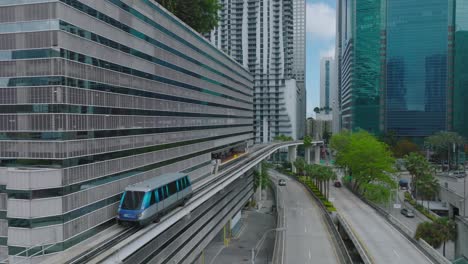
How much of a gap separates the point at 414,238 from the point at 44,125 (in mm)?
41904

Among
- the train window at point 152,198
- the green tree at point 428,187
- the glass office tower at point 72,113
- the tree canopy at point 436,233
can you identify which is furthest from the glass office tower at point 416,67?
the train window at point 152,198

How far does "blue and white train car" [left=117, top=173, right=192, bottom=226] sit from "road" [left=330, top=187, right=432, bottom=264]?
904 inches

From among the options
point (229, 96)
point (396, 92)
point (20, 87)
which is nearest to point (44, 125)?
point (20, 87)

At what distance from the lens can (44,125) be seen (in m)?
20.5

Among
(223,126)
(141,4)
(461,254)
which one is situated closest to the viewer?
(141,4)

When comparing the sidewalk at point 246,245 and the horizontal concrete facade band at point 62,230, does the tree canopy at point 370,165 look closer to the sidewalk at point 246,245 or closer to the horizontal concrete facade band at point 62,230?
the sidewalk at point 246,245

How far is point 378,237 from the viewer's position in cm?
4491

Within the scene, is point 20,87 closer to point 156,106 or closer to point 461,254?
point 156,106

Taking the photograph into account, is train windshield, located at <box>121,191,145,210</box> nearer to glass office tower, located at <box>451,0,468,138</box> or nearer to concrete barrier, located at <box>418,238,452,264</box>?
concrete barrier, located at <box>418,238,452,264</box>

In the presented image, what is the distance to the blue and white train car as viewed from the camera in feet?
77.8

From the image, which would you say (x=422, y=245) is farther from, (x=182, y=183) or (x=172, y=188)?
(x=172, y=188)

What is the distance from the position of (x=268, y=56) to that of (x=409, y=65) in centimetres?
5929

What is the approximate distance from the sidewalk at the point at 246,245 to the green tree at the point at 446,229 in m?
21.7

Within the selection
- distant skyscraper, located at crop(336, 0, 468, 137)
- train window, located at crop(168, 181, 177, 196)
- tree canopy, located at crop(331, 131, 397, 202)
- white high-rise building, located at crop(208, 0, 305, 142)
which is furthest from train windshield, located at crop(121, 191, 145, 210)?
distant skyscraper, located at crop(336, 0, 468, 137)
